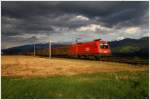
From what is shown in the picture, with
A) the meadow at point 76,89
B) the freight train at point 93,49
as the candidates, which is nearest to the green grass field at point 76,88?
the meadow at point 76,89

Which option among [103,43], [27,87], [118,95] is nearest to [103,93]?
[118,95]

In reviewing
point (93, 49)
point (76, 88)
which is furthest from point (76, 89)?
point (93, 49)

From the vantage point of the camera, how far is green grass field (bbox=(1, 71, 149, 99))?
976cm

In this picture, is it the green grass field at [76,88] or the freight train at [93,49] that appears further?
the freight train at [93,49]

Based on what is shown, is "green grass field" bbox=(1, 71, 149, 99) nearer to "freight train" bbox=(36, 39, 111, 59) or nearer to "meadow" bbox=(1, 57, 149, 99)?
"meadow" bbox=(1, 57, 149, 99)

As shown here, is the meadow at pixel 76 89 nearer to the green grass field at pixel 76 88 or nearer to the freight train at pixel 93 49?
the green grass field at pixel 76 88

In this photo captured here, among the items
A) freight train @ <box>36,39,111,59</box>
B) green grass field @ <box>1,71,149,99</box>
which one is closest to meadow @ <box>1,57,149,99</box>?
green grass field @ <box>1,71,149,99</box>

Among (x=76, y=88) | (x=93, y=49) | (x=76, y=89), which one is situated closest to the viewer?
(x=76, y=89)

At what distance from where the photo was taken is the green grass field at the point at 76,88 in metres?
9.76

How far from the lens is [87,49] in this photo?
35562 millimetres

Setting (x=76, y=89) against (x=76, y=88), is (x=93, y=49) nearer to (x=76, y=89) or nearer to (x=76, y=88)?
(x=76, y=88)

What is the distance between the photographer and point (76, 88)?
10.7 m

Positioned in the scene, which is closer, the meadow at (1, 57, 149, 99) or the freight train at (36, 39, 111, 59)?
the meadow at (1, 57, 149, 99)

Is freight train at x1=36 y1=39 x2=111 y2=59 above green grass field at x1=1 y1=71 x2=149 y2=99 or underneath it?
above
